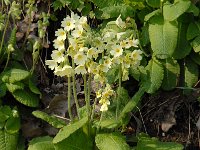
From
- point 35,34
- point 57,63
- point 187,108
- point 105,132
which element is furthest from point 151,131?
point 35,34

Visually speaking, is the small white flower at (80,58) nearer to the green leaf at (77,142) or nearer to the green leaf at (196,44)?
the green leaf at (77,142)

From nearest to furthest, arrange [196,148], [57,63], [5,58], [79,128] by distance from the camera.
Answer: [57,63] < [79,128] < [196,148] < [5,58]

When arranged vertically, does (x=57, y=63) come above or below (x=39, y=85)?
above

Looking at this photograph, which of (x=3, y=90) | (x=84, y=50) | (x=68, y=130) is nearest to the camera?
(x=84, y=50)

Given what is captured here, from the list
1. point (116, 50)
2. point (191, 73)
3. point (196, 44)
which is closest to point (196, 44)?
point (196, 44)

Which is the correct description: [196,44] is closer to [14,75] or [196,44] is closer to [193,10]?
[193,10]

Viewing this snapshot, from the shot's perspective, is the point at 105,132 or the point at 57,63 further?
the point at 105,132

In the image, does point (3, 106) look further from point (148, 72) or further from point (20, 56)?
point (148, 72)
